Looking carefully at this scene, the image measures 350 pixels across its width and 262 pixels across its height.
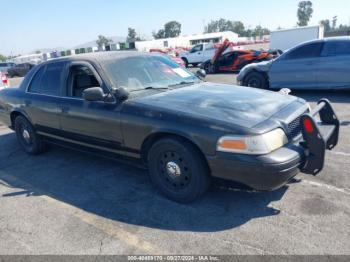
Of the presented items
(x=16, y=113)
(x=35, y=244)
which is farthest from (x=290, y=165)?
(x=16, y=113)

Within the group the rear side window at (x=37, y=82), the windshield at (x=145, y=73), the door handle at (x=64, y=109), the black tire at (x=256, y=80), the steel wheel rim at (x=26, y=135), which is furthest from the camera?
the black tire at (x=256, y=80)

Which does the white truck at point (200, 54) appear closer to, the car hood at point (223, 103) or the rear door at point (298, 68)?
the rear door at point (298, 68)

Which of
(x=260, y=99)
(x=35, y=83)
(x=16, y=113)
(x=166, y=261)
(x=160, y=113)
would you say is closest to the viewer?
(x=166, y=261)

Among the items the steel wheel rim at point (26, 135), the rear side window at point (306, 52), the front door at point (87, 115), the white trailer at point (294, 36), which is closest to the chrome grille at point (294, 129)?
the front door at point (87, 115)

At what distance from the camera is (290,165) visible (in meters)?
3.16

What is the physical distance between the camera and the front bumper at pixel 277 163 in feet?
10.2

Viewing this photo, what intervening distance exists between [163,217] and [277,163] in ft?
4.21

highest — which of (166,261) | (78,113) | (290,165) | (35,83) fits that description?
(35,83)

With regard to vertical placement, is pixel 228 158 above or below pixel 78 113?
below

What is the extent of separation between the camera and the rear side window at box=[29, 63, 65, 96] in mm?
4999

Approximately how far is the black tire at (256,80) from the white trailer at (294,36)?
14.5m

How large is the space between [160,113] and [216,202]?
116cm

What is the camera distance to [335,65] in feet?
28.8

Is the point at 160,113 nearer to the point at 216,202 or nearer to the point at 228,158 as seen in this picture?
the point at 228,158
